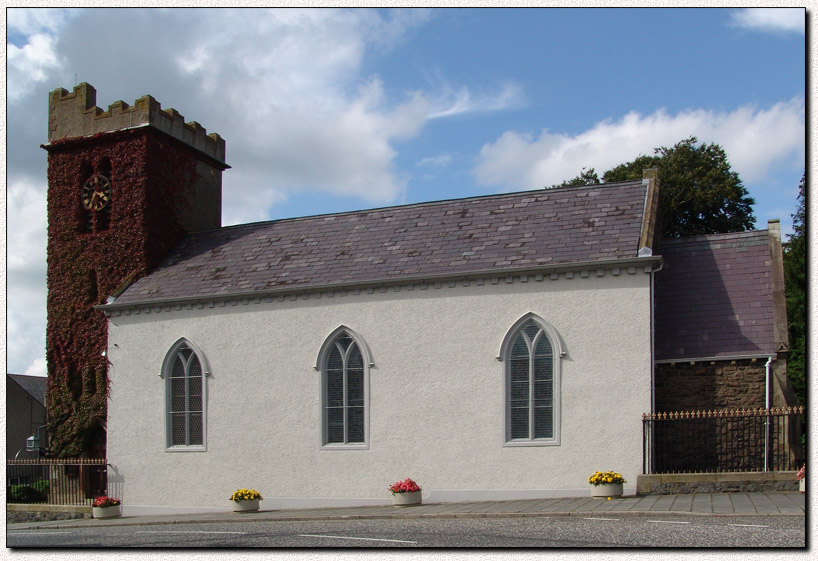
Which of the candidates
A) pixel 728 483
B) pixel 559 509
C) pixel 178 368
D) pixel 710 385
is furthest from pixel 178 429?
pixel 728 483

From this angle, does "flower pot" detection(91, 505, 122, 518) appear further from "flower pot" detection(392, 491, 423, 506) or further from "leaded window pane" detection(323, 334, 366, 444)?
"flower pot" detection(392, 491, 423, 506)

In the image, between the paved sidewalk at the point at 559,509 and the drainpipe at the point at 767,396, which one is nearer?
the paved sidewalk at the point at 559,509

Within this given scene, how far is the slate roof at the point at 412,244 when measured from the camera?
816 inches

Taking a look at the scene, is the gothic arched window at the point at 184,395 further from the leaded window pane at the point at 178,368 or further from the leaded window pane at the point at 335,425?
the leaded window pane at the point at 335,425

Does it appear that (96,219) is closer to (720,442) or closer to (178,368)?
(178,368)

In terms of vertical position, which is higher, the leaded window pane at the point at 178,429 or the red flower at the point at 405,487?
the leaded window pane at the point at 178,429

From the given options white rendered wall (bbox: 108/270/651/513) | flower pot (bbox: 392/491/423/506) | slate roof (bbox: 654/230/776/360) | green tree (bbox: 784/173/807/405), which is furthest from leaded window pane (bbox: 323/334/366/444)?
green tree (bbox: 784/173/807/405)

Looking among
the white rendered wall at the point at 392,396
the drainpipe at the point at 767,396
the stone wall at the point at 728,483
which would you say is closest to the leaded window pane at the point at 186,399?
the white rendered wall at the point at 392,396

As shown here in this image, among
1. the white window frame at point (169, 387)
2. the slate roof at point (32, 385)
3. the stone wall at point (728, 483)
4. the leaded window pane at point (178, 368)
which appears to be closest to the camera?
the stone wall at point (728, 483)

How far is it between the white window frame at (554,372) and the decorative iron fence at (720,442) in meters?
2.01

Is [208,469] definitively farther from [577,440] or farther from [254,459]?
[577,440]

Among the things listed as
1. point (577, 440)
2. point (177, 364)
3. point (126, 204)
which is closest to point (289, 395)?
point (177, 364)

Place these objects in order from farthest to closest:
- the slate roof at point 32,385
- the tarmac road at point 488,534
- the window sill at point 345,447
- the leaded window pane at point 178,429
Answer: the slate roof at point 32,385, the leaded window pane at point 178,429, the window sill at point 345,447, the tarmac road at point 488,534

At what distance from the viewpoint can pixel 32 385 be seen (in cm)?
5509
